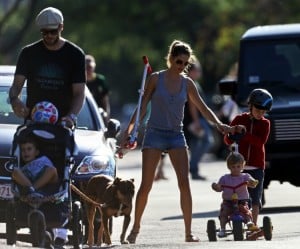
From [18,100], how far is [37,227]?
1.33 meters

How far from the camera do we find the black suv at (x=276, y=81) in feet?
61.2

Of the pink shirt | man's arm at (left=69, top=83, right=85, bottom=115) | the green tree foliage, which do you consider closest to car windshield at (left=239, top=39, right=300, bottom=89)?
the pink shirt

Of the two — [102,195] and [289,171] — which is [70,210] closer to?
[102,195]

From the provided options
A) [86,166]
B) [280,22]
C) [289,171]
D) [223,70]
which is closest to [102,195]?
[86,166]

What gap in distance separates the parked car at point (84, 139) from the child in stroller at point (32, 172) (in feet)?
4.42

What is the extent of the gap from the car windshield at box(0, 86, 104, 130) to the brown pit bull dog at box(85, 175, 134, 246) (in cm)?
167

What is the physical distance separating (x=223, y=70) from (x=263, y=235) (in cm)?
4537

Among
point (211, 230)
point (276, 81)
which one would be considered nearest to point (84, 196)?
point (211, 230)

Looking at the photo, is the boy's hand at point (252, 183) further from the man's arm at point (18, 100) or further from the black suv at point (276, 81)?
the black suv at point (276, 81)

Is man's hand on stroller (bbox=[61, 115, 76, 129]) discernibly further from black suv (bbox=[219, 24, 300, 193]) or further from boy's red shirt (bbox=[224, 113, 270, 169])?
black suv (bbox=[219, 24, 300, 193])

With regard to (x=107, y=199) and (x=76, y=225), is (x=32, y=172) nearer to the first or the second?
(x=76, y=225)

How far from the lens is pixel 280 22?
48469mm

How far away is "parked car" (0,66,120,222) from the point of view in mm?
14383

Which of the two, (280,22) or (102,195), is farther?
(280,22)
